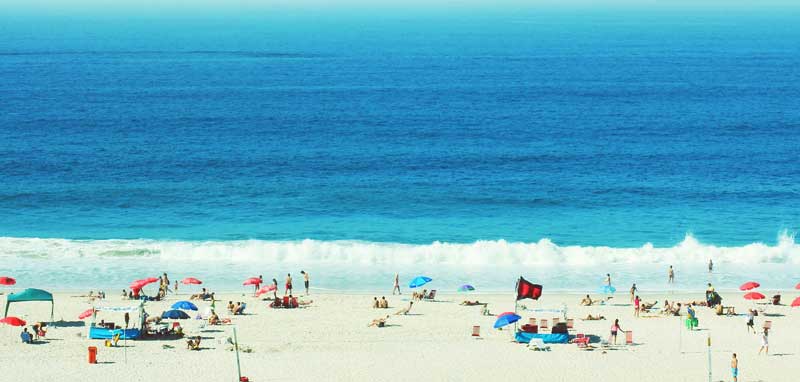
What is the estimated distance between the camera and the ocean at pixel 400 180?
52.0m

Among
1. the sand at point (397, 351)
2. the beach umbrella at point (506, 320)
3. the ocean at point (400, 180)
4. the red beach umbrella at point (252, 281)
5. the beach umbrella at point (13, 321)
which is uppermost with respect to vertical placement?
the ocean at point (400, 180)

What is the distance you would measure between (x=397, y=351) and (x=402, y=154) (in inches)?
1593

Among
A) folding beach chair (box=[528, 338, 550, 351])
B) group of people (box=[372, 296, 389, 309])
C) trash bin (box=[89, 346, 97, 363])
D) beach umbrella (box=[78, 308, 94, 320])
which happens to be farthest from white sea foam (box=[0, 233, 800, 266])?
trash bin (box=[89, 346, 97, 363])

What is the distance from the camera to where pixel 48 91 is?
355 feet

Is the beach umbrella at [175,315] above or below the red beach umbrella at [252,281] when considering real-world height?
below

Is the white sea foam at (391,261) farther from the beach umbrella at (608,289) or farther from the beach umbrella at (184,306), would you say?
the beach umbrella at (184,306)

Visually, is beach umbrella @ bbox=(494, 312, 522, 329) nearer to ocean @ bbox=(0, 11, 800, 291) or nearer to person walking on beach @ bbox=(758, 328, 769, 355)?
person walking on beach @ bbox=(758, 328, 769, 355)

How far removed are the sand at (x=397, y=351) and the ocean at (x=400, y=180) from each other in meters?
7.07

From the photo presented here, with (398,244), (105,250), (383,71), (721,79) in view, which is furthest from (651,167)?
(383,71)

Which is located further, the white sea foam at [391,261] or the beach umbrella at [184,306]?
the white sea foam at [391,261]

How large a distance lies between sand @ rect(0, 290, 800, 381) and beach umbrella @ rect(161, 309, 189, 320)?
83 cm

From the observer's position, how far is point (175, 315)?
125ft

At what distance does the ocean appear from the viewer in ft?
171

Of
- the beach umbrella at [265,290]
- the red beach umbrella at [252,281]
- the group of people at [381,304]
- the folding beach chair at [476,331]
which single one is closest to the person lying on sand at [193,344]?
the beach umbrella at [265,290]
